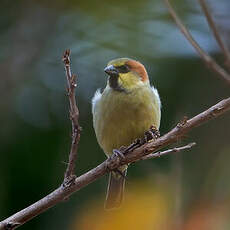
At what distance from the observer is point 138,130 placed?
10.5 feet

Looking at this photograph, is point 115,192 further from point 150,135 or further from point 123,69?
point 150,135

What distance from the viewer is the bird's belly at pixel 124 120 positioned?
3178mm

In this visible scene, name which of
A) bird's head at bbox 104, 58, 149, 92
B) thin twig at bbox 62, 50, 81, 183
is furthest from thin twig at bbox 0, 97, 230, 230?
bird's head at bbox 104, 58, 149, 92

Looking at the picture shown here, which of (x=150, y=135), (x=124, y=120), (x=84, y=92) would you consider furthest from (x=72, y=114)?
(x=84, y=92)

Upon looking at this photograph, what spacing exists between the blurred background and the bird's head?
55 centimetres

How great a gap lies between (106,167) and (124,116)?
2.24 feet

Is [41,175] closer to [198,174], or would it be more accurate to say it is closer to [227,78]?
[198,174]

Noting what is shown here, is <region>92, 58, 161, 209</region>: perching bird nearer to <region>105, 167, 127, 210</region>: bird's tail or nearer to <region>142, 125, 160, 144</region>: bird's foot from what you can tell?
<region>105, 167, 127, 210</region>: bird's tail

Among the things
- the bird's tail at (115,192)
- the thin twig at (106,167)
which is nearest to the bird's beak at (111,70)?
the bird's tail at (115,192)

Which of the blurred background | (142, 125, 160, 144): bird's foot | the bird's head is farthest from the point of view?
the blurred background

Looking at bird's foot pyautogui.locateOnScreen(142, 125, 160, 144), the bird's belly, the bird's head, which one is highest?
the bird's head

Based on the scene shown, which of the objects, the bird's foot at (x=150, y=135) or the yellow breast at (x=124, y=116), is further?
the yellow breast at (x=124, y=116)

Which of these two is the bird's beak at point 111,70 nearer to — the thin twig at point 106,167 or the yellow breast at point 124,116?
the yellow breast at point 124,116

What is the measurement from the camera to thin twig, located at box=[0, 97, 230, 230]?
2.29 meters
